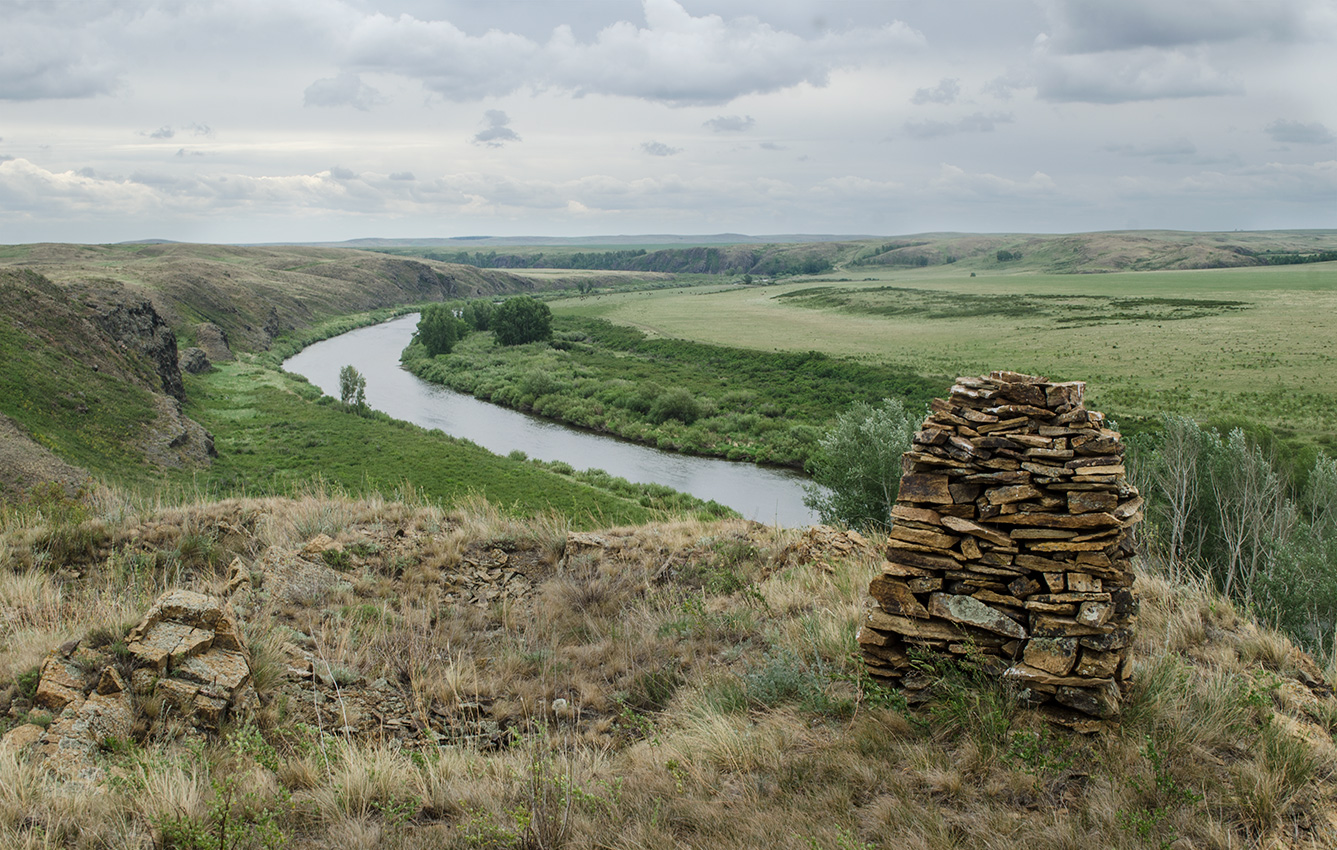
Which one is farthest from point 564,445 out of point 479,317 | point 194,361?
point 479,317

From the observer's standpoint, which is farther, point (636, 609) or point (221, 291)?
point (221, 291)

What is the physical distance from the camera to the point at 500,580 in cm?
866

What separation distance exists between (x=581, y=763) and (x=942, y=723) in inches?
85.4

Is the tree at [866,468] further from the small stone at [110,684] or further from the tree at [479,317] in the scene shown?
the tree at [479,317]

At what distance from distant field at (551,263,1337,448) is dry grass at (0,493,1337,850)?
3113 cm

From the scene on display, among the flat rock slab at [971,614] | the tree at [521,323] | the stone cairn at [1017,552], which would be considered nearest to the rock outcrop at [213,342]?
the tree at [521,323]

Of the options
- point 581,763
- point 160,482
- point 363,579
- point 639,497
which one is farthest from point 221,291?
point 581,763

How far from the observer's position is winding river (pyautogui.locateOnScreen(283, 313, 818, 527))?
31845 millimetres

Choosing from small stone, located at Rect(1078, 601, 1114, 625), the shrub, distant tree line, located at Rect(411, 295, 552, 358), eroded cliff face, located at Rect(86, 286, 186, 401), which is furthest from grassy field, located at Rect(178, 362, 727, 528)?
distant tree line, located at Rect(411, 295, 552, 358)

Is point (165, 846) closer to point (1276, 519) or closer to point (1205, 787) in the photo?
point (1205, 787)

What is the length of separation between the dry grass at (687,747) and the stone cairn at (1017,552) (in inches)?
11.6

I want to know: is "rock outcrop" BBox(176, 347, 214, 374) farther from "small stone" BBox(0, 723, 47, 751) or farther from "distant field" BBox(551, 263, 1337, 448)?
"small stone" BBox(0, 723, 47, 751)

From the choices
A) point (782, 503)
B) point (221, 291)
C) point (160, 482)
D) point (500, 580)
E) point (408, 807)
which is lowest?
point (782, 503)

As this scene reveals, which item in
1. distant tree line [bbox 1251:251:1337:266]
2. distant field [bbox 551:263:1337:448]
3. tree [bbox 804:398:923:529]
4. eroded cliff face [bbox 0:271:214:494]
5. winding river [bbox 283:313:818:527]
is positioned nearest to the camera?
tree [bbox 804:398:923:529]
